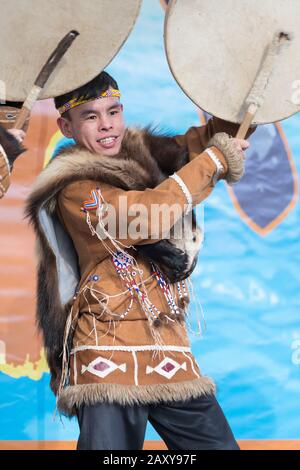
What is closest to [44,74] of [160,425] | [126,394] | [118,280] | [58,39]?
[58,39]

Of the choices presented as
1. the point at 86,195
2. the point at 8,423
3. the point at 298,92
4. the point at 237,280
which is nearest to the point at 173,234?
Result: the point at 86,195

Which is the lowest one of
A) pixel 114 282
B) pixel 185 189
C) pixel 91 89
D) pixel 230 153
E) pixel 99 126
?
pixel 114 282

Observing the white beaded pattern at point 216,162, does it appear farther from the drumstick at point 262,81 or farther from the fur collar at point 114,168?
the fur collar at point 114,168

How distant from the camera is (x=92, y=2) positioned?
2285 millimetres

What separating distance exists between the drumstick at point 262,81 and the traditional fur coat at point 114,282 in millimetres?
110

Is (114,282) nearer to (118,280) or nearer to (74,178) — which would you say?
(118,280)

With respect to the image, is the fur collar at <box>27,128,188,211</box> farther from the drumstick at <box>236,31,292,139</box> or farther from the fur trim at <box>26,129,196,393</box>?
the drumstick at <box>236,31,292,139</box>

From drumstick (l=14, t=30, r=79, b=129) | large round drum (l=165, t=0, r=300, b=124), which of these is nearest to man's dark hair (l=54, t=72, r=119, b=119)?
drumstick (l=14, t=30, r=79, b=129)

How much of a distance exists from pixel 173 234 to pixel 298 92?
1.73 feet

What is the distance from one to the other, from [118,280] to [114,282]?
13mm

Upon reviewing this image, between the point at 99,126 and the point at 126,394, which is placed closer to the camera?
the point at 126,394

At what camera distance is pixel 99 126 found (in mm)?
2389

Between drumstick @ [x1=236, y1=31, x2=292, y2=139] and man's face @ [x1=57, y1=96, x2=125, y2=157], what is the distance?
359 mm

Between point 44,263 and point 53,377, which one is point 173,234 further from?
point 53,377
